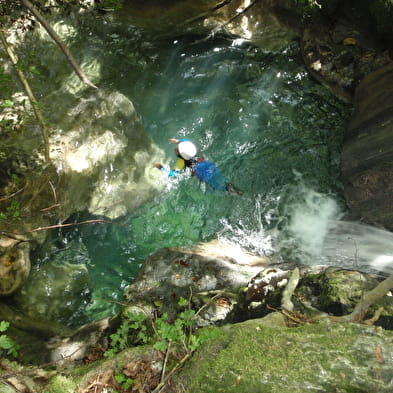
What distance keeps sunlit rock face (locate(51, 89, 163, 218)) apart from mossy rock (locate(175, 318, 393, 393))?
3380 mm

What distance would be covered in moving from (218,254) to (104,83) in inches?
163

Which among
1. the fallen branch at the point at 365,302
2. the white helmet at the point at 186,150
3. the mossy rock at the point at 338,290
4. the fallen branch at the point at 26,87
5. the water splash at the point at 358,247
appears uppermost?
the fallen branch at the point at 26,87

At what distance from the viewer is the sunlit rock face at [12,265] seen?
4.14 m

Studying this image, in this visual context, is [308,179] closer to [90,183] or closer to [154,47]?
[90,183]

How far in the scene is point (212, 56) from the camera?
23.9ft

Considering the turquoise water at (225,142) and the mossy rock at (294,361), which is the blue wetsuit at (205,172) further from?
the mossy rock at (294,361)

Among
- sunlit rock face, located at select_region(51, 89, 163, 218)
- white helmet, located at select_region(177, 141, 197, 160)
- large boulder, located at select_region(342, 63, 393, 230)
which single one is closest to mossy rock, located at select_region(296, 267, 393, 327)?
large boulder, located at select_region(342, 63, 393, 230)

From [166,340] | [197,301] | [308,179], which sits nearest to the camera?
[166,340]

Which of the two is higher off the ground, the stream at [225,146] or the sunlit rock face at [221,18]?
the sunlit rock face at [221,18]

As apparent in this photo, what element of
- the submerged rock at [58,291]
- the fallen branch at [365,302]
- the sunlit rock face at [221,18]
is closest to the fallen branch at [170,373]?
the fallen branch at [365,302]

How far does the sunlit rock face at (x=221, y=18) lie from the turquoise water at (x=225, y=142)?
241 mm

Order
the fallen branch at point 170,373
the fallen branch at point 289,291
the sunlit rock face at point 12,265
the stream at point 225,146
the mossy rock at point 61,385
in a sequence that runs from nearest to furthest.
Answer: the fallen branch at point 170,373, the mossy rock at point 61,385, the fallen branch at point 289,291, the sunlit rock face at point 12,265, the stream at point 225,146

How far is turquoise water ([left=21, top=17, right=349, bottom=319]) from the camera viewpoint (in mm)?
5520

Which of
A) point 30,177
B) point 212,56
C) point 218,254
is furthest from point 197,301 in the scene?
point 212,56
